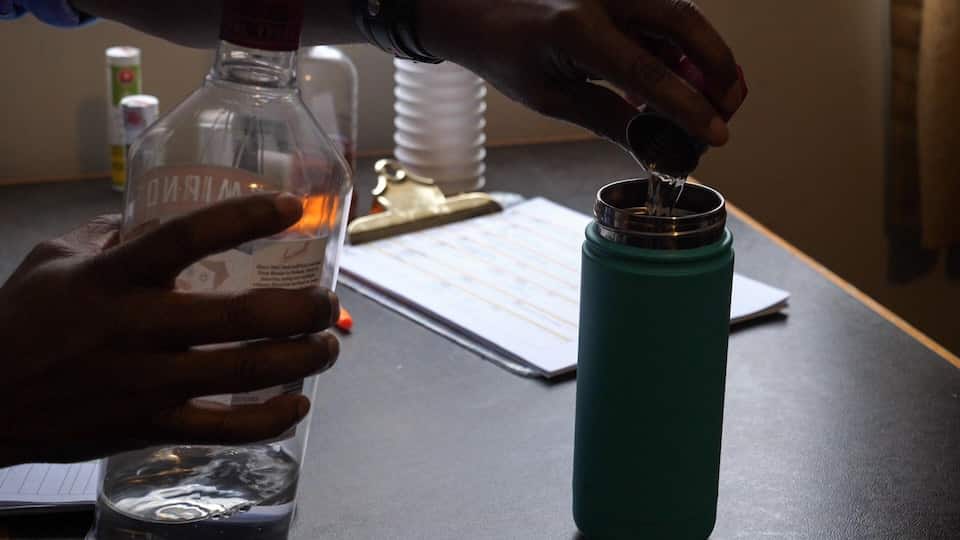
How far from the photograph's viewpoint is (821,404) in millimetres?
1051

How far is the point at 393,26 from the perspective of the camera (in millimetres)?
1000

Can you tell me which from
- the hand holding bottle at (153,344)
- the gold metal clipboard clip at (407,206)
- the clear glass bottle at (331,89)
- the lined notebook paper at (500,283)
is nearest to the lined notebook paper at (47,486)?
the hand holding bottle at (153,344)

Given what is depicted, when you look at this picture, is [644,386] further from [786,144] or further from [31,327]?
[786,144]

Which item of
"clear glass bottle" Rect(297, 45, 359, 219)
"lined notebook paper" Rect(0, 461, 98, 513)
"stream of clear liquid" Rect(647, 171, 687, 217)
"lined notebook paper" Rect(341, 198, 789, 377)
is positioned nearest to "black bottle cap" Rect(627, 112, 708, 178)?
"stream of clear liquid" Rect(647, 171, 687, 217)

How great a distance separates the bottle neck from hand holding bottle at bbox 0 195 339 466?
0.18m

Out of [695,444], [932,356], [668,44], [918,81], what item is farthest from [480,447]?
[918,81]

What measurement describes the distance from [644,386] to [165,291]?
291 millimetres

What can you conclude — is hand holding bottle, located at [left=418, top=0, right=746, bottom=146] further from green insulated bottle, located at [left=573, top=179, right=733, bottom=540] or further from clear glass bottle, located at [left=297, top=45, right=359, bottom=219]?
clear glass bottle, located at [left=297, top=45, right=359, bottom=219]

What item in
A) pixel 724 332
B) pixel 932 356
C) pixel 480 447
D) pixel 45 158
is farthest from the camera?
pixel 45 158

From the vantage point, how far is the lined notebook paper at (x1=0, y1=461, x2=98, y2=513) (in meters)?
0.85

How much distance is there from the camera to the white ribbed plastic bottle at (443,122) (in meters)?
1.60

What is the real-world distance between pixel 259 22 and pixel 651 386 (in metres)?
0.32

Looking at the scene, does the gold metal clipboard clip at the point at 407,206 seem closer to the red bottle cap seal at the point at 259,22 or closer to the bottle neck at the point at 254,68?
the bottle neck at the point at 254,68

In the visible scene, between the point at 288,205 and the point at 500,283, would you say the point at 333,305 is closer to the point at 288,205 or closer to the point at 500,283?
the point at 288,205
